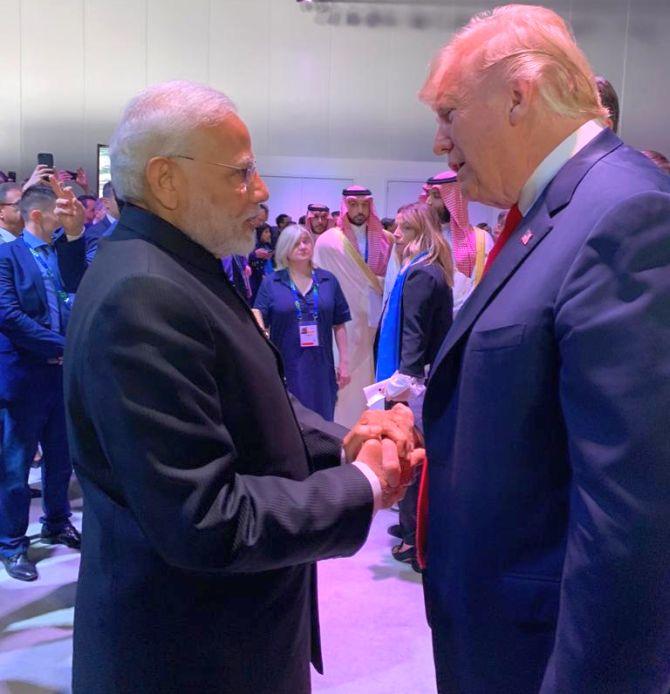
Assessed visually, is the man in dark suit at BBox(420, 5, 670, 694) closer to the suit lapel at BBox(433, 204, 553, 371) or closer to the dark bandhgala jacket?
the suit lapel at BBox(433, 204, 553, 371)

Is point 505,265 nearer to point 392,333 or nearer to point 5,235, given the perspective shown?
point 392,333

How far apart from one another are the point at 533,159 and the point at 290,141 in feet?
33.6

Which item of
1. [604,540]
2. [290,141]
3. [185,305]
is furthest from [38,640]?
[290,141]

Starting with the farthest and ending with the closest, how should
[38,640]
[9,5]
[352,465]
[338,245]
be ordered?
[9,5] < [338,245] < [38,640] < [352,465]

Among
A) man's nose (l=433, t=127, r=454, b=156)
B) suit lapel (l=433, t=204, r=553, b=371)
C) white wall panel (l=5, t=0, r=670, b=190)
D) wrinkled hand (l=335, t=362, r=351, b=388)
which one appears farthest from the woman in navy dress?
white wall panel (l=5, t=0, r=670, b=190)

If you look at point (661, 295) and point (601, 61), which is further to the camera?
point (601, 61)

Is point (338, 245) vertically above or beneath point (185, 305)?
beneath

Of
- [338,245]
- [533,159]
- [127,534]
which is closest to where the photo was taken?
[533,159]

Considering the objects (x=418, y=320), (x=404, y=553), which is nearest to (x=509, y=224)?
(x=418, y=320)

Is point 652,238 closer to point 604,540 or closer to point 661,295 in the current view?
point 661,295

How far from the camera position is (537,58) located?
41.2 inches

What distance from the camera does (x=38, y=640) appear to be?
292 centimetres

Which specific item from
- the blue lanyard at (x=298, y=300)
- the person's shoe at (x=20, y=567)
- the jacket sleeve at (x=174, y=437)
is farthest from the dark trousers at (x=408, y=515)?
the jacket sleeve at (x=174, y=437)

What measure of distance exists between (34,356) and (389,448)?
270 cm
